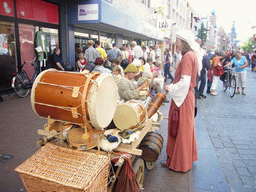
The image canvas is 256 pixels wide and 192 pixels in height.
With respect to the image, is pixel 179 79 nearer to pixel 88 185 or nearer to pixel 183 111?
pixel 183 111

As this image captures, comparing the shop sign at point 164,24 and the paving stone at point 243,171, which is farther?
the shop sign at point 164,24

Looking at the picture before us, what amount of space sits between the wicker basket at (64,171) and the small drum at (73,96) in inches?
14.6

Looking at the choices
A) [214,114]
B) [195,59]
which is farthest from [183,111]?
[214,114]

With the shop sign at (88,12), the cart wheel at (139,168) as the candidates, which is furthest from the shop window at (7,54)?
the cart wheel at (139,168)

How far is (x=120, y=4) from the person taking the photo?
14.8 metres

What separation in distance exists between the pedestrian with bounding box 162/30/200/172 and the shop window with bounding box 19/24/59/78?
7.10m

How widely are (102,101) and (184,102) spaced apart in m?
1.63

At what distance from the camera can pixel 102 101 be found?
248 centimetres

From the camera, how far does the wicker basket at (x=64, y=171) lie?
2010 millimetres

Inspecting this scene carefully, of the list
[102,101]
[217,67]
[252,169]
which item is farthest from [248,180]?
[217,67]

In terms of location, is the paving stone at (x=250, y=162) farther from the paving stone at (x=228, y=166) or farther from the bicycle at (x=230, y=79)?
the bicycle at (x=230, y=79)

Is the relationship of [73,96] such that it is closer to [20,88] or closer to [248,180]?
[248,180]

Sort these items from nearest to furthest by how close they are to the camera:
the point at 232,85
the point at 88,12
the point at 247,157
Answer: the point at 247,157, the point at 232,85, the point at 88,12

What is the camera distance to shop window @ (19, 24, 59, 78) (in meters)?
8.73
